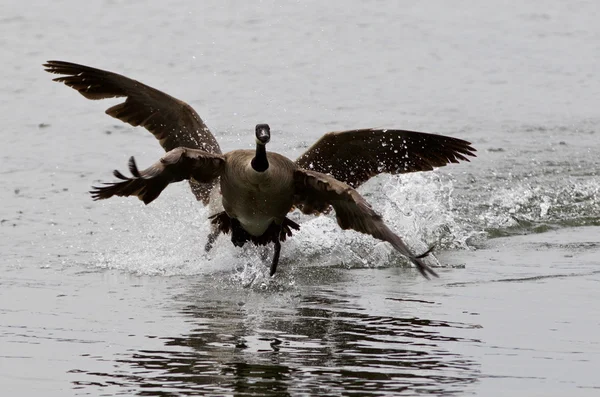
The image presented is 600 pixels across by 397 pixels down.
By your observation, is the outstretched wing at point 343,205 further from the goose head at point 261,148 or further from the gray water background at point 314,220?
the gray water background at point 314,220

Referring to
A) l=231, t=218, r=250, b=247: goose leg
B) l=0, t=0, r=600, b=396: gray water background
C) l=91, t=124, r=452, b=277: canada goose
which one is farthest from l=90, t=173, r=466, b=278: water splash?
l=91, t=124, r=452, b=277: canada goose

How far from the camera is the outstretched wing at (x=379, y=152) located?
32.7 feet

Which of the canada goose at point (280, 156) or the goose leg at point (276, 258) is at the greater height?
the canada goose at point (280, 156)

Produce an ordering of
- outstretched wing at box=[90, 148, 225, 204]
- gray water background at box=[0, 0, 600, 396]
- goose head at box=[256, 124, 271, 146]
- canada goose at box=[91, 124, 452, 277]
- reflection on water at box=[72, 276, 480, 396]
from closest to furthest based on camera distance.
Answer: reflection on water at box=[72, 276, 480, 396] → gray water background at box=[0, 0, 600, 396] → outstretched wing at box=[90, 148, 225, 204] → canada goose at box=[91, 124, 452, 277] → goose head at box=[256, 124, 271, 146]

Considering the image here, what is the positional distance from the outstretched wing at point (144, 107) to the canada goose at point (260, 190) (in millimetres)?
1164

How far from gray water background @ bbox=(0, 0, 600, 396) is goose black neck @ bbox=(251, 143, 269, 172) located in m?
0.97

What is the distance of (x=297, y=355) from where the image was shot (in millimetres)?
6863

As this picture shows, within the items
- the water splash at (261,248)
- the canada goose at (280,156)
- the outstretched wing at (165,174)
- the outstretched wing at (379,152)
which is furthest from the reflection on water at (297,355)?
the outstretched wing at (379,152)

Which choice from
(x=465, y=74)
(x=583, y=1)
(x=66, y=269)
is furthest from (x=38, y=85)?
(x=583, y=1)

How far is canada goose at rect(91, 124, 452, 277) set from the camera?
8422 millimetres

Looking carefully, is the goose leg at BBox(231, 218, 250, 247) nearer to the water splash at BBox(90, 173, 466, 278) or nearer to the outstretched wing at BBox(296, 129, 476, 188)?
the water splash at BBox(90, 173, 466, 278)

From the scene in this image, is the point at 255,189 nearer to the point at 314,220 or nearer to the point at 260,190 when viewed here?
the point at 260,190

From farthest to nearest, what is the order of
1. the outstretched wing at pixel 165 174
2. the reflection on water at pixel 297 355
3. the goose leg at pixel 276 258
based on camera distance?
the goose leg at pixel 276 258 → the outstretched wing at pixel 165 174 → the reflection on water at pixel 297 355

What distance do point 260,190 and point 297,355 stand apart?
105 inches
